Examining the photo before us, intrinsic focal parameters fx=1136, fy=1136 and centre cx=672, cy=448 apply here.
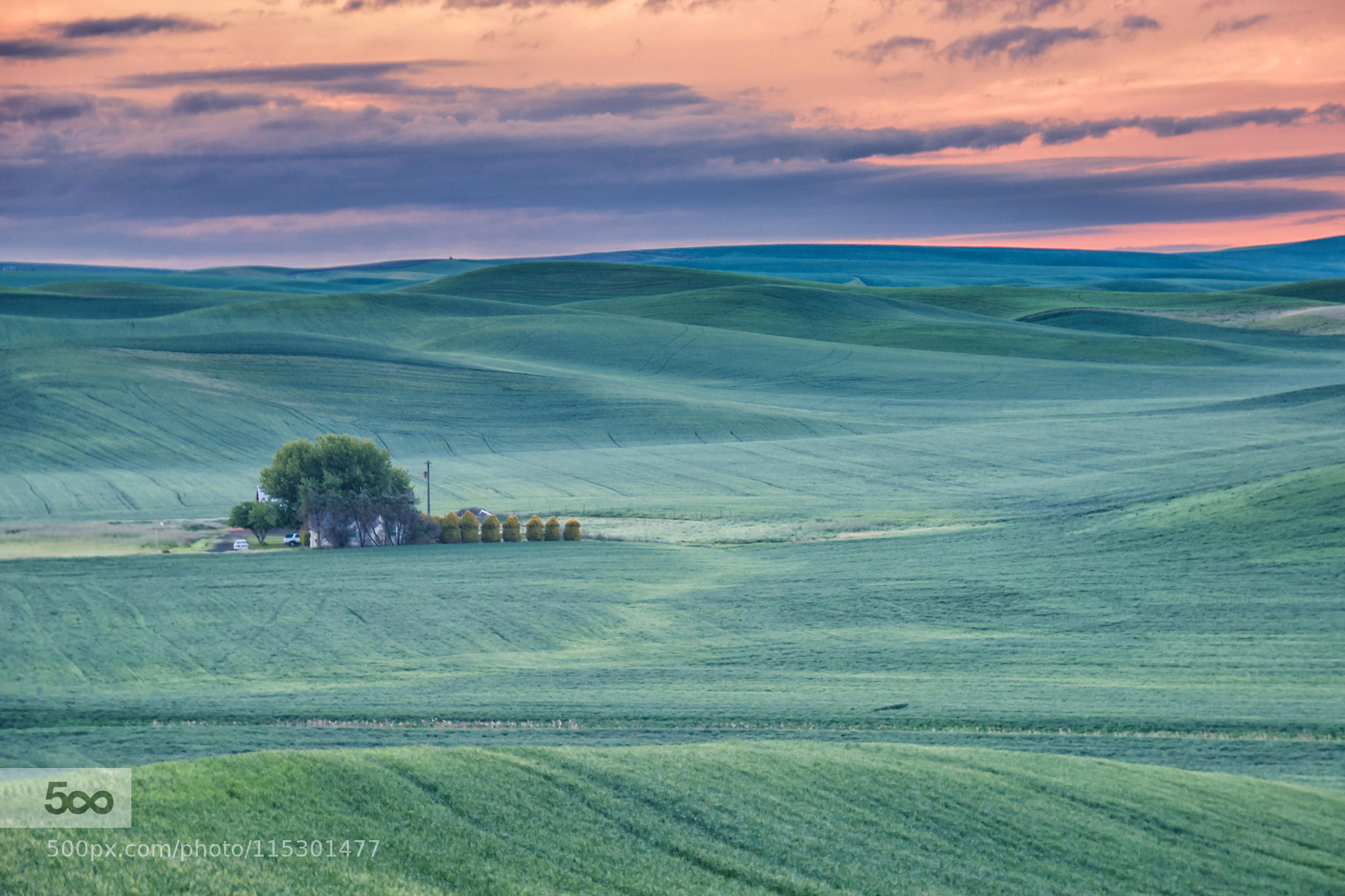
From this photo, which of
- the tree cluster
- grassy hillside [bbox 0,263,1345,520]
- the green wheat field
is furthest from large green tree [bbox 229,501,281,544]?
grassy hillside [bbox 0,263,1345,520]

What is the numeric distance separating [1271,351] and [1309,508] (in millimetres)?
92628

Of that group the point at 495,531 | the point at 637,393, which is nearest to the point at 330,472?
the point at 495,531

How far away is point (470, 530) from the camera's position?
2021 inches

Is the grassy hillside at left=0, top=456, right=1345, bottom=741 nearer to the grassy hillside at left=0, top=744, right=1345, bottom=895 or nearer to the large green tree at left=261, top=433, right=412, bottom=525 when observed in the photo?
the large green tree at left=261, top=433, right=412, bottom=525

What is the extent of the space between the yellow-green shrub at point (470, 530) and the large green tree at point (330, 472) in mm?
3793

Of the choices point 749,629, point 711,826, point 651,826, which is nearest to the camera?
point 651,826

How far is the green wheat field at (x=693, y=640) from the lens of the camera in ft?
53.7

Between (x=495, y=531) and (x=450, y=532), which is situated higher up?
(x=450, y=532)

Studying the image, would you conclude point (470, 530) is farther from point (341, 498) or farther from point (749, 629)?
point (749, 629)

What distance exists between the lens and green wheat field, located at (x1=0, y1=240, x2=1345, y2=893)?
16.4 m

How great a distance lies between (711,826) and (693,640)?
59.6 ft

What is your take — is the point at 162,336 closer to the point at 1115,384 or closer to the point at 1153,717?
the point at 1115,384

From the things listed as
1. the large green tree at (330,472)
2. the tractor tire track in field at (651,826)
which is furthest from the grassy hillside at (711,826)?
the large green tree at (330,472)

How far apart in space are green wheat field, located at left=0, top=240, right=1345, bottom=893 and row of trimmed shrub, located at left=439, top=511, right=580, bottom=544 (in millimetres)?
1279
